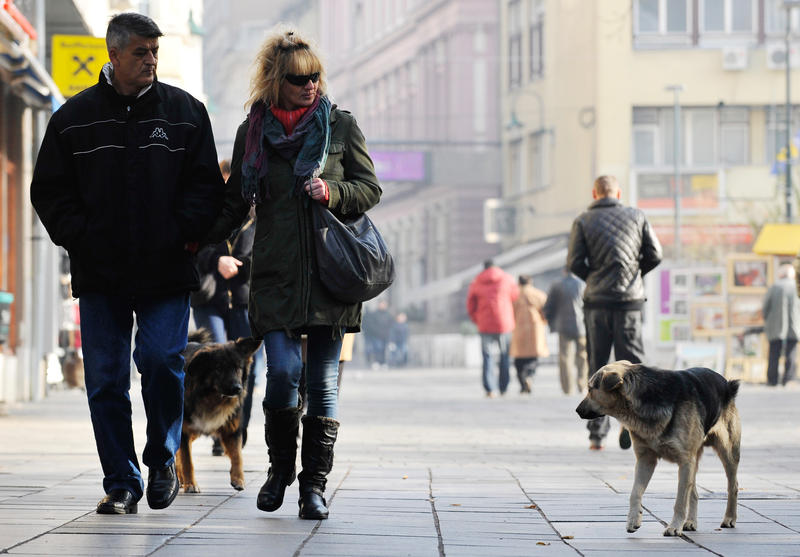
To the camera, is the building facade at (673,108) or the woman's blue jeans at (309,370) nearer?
the woman's blue jeans at (309,370)

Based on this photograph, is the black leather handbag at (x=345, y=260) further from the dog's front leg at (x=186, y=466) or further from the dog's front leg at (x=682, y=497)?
the dog's front leg at (x=186, y=466)

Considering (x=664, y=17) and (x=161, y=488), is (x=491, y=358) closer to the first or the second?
(x=161, y=488)

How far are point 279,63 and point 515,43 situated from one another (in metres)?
47.2

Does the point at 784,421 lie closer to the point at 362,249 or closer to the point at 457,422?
the point at 457,422

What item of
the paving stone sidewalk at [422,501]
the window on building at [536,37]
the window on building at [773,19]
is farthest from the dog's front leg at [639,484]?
the window on building at [536,37]

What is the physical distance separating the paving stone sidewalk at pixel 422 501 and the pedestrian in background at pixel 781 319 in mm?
10951

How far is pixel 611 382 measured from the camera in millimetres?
6602

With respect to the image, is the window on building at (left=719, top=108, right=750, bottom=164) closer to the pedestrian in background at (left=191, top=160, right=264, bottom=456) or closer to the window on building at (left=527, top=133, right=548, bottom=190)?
the window on building at (left=527, top=133, right=548, bottom=190)

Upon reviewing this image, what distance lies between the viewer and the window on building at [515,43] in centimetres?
5241

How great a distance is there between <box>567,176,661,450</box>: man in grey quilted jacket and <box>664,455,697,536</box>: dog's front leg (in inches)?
182

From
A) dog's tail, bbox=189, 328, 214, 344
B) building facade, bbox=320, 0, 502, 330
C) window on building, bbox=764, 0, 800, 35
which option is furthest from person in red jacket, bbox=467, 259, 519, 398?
window on building, bbox=764, 0, 800, 35

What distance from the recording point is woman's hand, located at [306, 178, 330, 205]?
21.2 ft

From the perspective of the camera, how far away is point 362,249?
6590 millimetres

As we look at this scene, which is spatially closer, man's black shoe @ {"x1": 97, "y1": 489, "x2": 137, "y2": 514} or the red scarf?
man's black shoe @ {"x1": 97, "y1": 489, "x2": 137, "y2": 514}
